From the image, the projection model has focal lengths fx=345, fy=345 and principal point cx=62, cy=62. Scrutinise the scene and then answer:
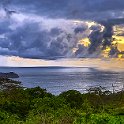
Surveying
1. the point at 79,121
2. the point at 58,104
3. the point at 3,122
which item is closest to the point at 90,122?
the point at 79,121

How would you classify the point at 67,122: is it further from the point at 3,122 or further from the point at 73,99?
the point at 73,99

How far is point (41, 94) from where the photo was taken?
262 ft

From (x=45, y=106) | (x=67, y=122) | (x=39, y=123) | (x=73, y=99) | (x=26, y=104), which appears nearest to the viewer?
(x=39, y=123)

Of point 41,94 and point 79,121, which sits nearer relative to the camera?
point 79,121

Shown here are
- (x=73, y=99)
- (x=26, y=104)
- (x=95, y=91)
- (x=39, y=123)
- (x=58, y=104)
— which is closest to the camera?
(x=39, y=123)

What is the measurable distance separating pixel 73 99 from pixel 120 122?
3525cm

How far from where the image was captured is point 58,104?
193 feet

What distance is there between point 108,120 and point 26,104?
25129 mm

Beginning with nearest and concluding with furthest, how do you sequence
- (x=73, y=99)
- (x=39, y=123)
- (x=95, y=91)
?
(x=39, y=123) < (x=73, y=99) < (x=95, y=91)

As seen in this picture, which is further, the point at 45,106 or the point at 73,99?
the point at 73,99

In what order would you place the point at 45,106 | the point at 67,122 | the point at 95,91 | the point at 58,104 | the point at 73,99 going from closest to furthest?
A: the point at 67,122 → the point at 45,106 → the point at 58,104 → the point at 73,99 → the point at 95,91

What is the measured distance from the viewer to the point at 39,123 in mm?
41250

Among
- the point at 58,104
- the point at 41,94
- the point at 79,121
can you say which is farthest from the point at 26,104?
the point at 79,121

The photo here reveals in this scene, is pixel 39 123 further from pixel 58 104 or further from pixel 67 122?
pixel 58 104
